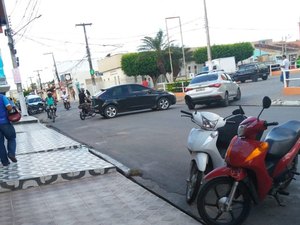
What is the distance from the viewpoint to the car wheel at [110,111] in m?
18.7

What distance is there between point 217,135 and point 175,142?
15.5ft

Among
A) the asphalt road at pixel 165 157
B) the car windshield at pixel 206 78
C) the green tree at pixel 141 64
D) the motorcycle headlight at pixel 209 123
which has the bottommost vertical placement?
the asphalt road at pixel 165 157

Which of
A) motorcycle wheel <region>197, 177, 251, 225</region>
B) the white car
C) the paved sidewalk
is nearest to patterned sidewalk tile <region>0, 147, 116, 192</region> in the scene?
the paved sidewalk

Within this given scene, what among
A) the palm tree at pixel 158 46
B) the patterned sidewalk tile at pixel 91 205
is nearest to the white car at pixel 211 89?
the patterned sidewalk tile at pixel 91 205

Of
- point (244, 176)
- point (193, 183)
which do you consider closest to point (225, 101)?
point (193, 183)

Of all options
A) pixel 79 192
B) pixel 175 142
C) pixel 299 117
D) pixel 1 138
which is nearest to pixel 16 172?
pixel 1 138

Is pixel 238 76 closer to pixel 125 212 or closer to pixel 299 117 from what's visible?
pixel 299 117

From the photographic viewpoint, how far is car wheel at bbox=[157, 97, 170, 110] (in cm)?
1956

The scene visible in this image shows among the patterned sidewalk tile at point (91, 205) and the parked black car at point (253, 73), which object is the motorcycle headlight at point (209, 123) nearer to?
the patterned sidewalk tile at point (91, 205)

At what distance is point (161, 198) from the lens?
5316mm

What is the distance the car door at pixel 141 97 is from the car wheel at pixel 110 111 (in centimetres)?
91

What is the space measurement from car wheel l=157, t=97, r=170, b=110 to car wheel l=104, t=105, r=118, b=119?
230 centimetres

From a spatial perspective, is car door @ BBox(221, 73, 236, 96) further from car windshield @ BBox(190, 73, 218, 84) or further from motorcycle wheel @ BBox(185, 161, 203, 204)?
motorcycle wheel @ BBox(185, 161, 203, 204)

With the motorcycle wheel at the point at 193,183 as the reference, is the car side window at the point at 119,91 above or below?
above
